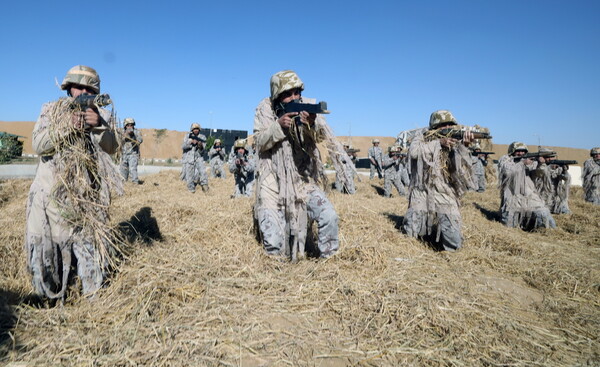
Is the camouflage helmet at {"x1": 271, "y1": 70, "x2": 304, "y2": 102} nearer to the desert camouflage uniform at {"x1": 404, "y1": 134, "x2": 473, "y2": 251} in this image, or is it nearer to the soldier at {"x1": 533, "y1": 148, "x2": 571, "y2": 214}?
the desert camouflage uniform at {"x1": 404, "y1": 134, "x2": 473, "y2": 251}

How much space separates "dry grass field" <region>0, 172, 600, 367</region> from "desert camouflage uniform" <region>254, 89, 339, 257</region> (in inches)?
9.7

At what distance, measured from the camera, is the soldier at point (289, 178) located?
3762mm

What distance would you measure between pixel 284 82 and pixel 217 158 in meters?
10.6

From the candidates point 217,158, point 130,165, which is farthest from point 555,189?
point 130,165

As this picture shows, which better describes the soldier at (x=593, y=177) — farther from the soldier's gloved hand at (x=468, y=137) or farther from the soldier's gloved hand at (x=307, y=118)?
the soldier's gloved hand at (x=307, y=118)

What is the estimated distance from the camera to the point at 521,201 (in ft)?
23.6

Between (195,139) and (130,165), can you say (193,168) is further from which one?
(130,165)

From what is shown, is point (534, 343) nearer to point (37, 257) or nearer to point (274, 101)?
point (274, 101)

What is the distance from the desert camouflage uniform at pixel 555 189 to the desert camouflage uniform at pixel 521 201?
51.4 inches

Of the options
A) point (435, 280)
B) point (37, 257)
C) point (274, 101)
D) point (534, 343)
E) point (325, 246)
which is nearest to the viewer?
point (534, 343)

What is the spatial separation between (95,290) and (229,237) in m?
1.74

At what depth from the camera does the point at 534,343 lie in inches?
95.9

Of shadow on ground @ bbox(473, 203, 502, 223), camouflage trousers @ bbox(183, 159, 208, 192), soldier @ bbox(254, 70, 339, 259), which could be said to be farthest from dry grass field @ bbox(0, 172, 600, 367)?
camouflage trousers @ bbox(183, 159, 208, 192)

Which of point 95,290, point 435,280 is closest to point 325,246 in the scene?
point 435,280
